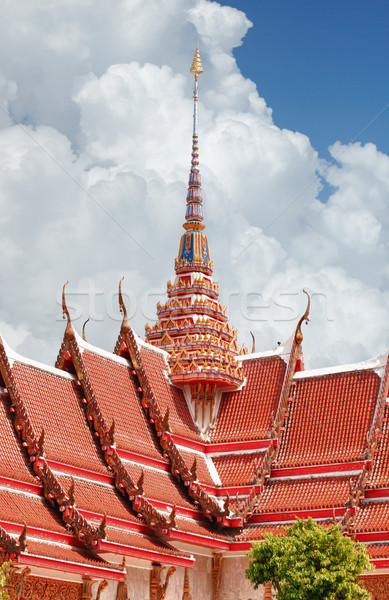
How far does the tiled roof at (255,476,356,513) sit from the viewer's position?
25.9 meters

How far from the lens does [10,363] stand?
24.3 meters

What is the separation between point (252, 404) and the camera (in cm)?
2909

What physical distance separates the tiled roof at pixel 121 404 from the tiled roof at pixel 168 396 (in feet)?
2.50

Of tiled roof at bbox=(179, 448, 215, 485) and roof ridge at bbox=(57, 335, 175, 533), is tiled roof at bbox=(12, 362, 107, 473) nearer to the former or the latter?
roof ridge at bbox=(57, 335, 175, 533)

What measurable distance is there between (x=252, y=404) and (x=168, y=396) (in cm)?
218

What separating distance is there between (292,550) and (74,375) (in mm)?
7399

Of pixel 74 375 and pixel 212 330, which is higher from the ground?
pixel 212 330

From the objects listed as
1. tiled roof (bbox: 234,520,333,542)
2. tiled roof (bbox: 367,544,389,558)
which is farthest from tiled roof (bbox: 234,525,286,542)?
tiled roof (bbox: 367,544,389,558)

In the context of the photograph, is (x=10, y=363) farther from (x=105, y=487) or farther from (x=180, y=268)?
(x=180, y=268)

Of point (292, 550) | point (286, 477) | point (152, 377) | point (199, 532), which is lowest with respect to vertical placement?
point (292, 550)

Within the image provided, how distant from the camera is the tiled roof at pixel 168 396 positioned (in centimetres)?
2800

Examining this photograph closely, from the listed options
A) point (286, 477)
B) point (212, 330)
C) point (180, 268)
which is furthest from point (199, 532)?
point (180, 268)

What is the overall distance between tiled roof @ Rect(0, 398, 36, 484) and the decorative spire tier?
6.76 meters

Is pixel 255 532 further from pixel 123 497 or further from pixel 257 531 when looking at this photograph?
pixel 123 497
